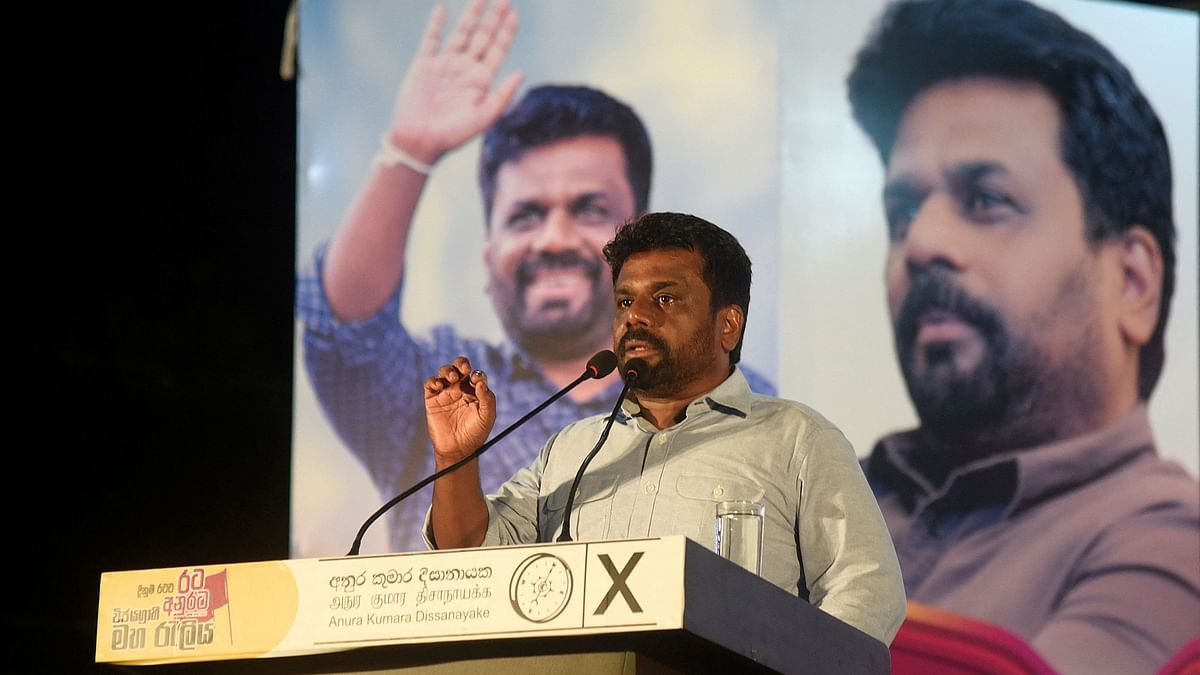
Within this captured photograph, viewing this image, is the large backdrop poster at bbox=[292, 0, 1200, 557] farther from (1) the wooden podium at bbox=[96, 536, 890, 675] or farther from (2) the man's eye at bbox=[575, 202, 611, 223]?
(1) the wooden podium at bbox=[96, 536, 890, 675]

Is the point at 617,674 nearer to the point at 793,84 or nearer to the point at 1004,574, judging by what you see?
the point at 1004,574

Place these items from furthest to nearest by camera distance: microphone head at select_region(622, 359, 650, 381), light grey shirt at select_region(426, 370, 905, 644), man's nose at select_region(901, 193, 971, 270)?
man's nose at select_region(901, 193, 971, 270) → microphone head at select_region(622, 359, 650, 381) → light grey shirt at select_region(426, 370, 905, 644)

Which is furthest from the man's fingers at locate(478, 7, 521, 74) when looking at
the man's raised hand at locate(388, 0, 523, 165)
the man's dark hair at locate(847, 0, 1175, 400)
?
the man's dark hair at locate(847, 0, 1175, 400)

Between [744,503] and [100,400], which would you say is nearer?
[744,503]

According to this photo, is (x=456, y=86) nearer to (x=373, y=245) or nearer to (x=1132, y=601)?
(x=373, y=245)

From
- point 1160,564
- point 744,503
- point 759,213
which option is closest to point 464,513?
point 744,503

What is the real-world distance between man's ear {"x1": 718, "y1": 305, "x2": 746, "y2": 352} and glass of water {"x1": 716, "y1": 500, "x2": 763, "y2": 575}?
0.42 meters

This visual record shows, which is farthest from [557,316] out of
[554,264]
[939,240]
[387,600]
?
[387,600]

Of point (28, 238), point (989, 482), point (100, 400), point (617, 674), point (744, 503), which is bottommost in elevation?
point (617, 674)

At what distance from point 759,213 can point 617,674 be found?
2.45m

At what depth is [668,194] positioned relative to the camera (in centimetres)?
412

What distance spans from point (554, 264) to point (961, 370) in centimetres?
107

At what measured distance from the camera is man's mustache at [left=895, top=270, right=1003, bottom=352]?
400cm

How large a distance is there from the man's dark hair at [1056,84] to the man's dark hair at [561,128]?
0.57 metres
